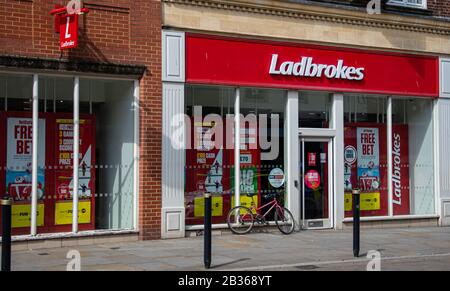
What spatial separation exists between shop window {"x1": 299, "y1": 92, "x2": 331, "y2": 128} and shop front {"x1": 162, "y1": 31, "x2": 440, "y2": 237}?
0.03m

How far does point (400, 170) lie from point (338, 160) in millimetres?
2246

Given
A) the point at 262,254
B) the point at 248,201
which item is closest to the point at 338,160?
the point at 248,201

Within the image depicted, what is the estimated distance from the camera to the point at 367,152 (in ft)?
55.2

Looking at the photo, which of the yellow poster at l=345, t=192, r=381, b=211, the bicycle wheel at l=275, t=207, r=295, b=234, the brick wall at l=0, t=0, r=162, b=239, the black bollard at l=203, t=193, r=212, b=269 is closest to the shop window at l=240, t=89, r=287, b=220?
the bicycle wheel at l=275, t=207, r=295, b=234

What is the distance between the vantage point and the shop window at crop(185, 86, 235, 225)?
47.1ft

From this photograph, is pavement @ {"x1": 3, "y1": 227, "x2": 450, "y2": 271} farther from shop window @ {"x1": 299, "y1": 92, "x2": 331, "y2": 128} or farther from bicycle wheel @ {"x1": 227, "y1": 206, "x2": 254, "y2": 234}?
shop window @ {"x1": 299, "y1": 92, "x2": 331, "y2": 128}

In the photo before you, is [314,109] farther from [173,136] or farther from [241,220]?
[173,136]

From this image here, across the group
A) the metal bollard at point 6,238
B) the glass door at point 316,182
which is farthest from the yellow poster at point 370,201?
the metal bollard at point 6,238

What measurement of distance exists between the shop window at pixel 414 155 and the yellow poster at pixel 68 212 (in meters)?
8.38

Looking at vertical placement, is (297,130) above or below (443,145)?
above

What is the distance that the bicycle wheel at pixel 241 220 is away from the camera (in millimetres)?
14523

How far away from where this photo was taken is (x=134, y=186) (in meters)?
13.6

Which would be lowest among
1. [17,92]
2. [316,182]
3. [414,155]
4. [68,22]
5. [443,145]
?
[316,182]

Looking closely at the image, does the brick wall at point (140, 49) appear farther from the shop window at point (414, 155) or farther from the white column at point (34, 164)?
the shop window at point (414, 155)
